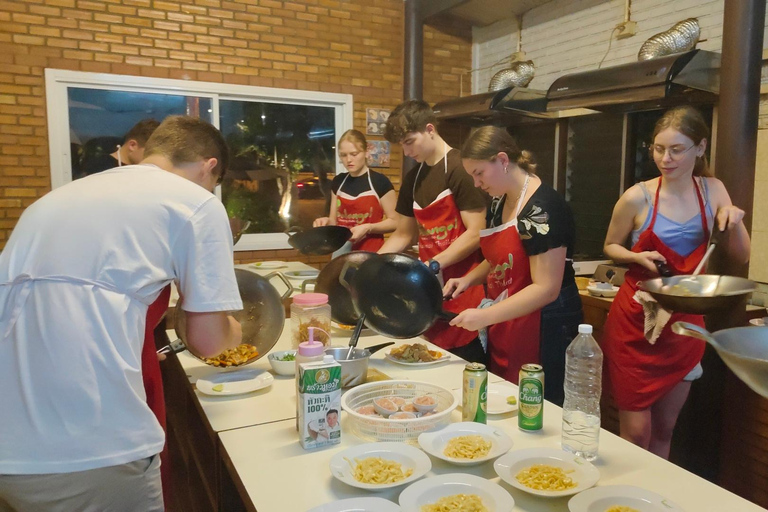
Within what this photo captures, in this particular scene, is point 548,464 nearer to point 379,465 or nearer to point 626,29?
point 379,465

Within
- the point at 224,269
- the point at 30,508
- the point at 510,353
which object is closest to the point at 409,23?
the point at 510,353

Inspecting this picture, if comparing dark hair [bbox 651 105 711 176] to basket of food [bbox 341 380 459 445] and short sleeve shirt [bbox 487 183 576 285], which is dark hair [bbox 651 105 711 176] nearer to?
short sleeve shirt [bbox 487 183 576 285]

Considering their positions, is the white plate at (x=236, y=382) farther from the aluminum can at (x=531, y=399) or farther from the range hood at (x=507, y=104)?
the range hood at (x=507, y=104)

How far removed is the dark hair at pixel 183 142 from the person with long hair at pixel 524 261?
972 mm

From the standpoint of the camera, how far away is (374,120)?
17.6 ft

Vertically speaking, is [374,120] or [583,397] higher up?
[374,120]

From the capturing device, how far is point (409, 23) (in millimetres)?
5250

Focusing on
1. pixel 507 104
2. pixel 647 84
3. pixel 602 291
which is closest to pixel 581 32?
pixel 507 104

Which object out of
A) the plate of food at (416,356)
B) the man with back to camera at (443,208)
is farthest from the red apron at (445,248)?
the plate of food at (416,356)

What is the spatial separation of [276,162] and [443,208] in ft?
9.55

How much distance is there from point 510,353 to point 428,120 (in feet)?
3.61

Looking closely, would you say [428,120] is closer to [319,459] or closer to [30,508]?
[319,459]

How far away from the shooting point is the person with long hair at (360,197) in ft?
12.0

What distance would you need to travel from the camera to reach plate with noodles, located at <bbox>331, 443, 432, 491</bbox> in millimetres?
1156
